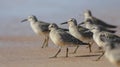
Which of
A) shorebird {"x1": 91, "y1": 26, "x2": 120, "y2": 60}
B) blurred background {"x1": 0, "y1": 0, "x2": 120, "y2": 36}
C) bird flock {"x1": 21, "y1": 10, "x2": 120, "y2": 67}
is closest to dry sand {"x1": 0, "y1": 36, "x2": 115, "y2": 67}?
bird flock {"x1": 21, "y1": 10, "x2": 120, "y2": 67}

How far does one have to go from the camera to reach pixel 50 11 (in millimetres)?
22391

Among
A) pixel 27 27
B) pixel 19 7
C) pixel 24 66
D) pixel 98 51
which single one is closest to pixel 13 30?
pixel 27 27

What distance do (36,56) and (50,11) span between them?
786cm

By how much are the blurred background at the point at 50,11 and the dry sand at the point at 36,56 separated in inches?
96.6

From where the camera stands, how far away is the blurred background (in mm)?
20625

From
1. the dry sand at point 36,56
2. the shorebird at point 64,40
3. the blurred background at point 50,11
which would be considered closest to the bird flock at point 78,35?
the shorebird at point 64,40

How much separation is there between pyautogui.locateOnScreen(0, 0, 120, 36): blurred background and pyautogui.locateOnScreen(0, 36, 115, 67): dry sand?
2454 mm

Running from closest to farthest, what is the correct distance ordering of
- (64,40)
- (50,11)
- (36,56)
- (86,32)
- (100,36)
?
(100,36) → (64,40) → (36,56) → (86,32) → (50,11)

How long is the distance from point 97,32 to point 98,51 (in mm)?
1014

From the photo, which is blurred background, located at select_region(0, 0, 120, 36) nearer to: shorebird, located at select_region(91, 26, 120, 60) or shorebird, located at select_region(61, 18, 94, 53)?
shorebird, located at select_region(61, 18, 94, 53)

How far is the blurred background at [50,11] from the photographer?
67.7 ft

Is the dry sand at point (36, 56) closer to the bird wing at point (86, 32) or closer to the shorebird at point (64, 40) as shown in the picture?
the shorebird at point (64, 40)

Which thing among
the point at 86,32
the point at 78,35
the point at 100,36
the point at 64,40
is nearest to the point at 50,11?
the point at 78,35

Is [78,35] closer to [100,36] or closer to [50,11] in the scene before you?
[100,36]
